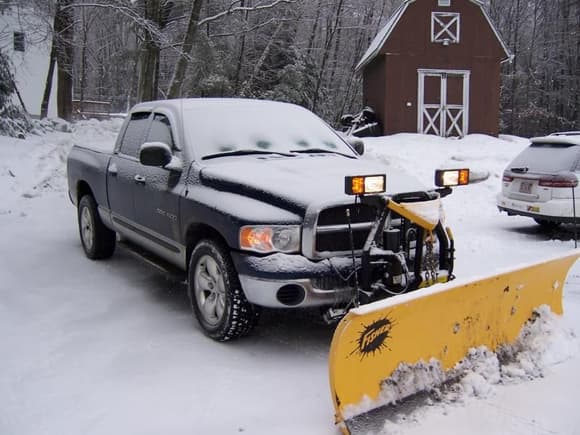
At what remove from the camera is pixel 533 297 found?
455 cm

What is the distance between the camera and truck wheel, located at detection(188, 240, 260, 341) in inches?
176

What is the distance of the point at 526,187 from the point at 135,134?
607 cm

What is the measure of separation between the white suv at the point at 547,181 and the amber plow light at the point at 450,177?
171 inches

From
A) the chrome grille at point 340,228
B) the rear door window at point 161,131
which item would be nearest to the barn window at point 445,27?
the rear door window at point 161,131

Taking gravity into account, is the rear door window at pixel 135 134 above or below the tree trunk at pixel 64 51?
below

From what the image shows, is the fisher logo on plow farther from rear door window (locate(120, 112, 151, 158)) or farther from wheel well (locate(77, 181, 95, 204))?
wheel well (locate(77, 181, 95, 204))

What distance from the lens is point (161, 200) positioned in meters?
5.46

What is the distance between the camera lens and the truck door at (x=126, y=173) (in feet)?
20.2

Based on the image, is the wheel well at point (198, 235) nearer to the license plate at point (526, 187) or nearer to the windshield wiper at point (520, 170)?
the license plate at point (526, 187)

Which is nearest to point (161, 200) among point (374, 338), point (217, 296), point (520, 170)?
point (217, 296)

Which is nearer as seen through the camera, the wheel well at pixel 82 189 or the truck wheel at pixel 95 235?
the truck wheel at pixel 95 235

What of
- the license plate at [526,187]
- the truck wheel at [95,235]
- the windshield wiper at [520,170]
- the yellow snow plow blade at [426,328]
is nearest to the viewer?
the yellow snow plow blade at [426,328]

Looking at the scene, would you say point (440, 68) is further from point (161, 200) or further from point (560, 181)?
point (161, 200)

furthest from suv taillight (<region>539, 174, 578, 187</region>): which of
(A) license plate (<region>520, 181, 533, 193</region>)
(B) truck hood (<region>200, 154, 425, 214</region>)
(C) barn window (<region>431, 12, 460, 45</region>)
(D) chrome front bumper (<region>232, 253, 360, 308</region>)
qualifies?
(C) barn window (<region>431, 12, 460, 45</region>)
